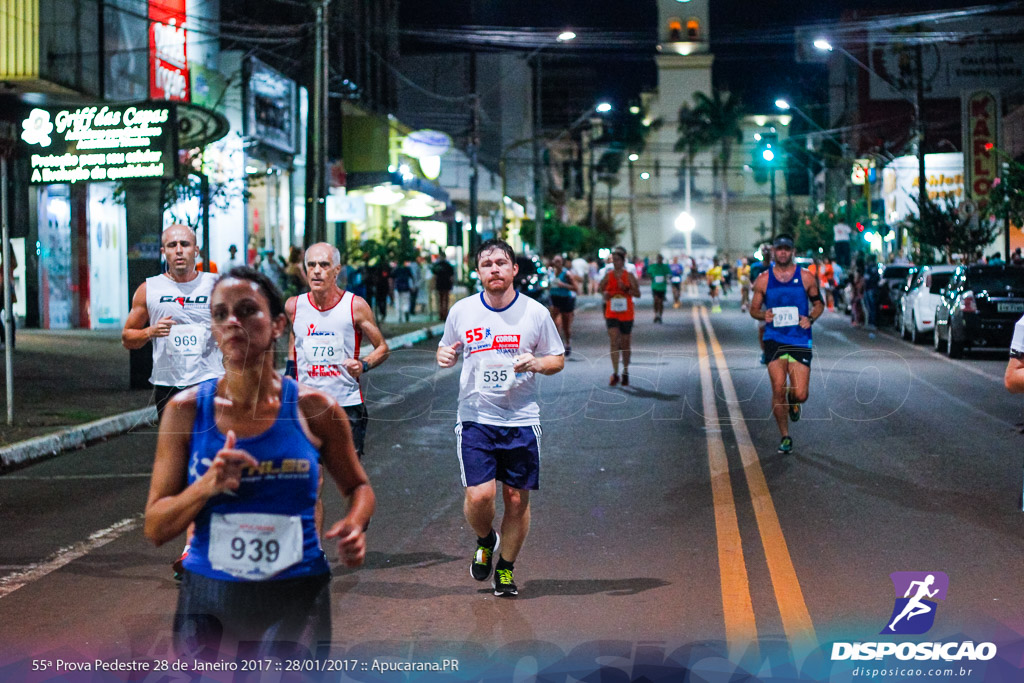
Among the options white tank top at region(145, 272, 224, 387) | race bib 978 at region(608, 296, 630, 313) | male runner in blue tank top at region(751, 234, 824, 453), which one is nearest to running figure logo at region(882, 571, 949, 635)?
white tank top at region(145, 272, 224, 387)

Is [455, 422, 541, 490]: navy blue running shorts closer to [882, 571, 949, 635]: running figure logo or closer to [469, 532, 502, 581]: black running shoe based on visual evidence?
[469, 532, 502, 581]: black running shoe

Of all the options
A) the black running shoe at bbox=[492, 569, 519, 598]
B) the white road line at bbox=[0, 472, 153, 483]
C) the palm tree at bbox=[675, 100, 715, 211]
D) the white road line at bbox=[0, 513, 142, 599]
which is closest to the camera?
the black running shoe at bbox=[492, 569, 519, 598]

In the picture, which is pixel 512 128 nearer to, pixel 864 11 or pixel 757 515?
pixel 864 11

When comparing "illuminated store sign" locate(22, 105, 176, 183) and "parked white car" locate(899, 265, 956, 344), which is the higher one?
"illuminated store sign" locate(22, 105, 176, 183)

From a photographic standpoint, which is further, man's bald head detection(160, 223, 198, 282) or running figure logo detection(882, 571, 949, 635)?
man's bald head detection(160, 223, 198, 282)

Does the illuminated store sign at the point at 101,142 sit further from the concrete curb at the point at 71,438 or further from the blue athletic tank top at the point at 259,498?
the blue athletic tank top at the point at 259,498

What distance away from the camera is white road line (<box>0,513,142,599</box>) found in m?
7.21

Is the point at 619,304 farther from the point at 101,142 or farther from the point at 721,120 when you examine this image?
the point at 721,120

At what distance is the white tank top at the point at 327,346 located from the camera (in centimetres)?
768

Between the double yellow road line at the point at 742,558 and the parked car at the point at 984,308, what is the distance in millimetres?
9908

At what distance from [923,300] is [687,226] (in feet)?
299

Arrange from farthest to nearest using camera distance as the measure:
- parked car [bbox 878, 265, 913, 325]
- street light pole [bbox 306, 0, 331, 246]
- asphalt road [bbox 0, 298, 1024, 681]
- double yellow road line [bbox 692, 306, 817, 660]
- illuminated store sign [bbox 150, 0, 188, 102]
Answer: parked car [bbox 878, 265, 913, 325], illuminated store sign [bbox 150, 0, 188, 102], street light pole [bbox 306, 0, 331, 246], double yellow road line [bbox 692, 306, 817, 660], asphalt road [bbox 0, 298, 1024, 681]

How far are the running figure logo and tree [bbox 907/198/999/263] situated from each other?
31.9m

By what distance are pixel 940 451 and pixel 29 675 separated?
28.9 feet
